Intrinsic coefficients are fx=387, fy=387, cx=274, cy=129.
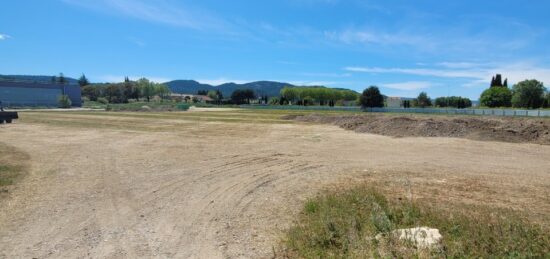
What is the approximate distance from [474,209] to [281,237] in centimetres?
501

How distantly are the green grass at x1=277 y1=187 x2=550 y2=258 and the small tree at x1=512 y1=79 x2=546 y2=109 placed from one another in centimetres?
11439

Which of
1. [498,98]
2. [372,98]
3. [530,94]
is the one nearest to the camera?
[530,94]

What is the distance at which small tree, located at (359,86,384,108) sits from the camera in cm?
11431

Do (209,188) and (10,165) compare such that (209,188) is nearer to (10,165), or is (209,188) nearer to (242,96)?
(10,165)

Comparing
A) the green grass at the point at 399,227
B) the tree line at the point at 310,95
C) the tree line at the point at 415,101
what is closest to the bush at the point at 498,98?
the tree line at the point at 415,101

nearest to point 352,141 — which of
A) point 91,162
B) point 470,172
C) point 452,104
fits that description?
point 470,172

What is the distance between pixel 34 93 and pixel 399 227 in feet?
503

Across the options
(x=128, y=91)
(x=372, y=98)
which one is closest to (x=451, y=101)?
(x=372, y=98)

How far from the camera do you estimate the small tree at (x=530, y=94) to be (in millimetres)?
104500

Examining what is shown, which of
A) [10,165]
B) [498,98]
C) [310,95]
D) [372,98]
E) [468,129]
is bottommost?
[10,165]

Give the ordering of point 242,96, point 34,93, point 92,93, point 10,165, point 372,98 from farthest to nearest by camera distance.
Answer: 1. point 92,93
2. point 242,96
3. point 34,93
4. point 372,98
5. point 10,165

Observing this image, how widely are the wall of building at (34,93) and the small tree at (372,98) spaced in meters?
104

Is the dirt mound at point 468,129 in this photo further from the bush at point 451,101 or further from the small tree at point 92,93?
the small tree at point 92,93

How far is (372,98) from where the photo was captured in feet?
376
